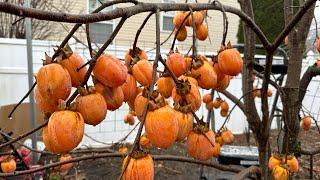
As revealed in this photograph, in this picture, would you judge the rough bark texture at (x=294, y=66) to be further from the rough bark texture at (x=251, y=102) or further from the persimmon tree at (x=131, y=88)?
the persimmon tree at (x=131, y=88)

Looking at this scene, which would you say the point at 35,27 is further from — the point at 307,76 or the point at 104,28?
the point at 307,76

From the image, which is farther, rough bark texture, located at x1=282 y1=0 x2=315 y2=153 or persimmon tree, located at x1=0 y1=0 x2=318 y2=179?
rough bark texture, located at x1=282 y1=0 x2=315 y2=153

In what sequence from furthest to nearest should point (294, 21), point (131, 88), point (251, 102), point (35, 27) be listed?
point (35, 27), point (251, 102), point (294, 21), point (131, 88)

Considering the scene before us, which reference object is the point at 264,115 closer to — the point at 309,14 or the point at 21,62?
the point at 309,14

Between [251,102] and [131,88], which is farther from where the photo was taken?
[251,102]

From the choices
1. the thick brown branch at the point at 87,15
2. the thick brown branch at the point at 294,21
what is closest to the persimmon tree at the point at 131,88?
the thick brown branch at the point at 87,15

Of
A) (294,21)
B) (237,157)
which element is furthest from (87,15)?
(237,157)

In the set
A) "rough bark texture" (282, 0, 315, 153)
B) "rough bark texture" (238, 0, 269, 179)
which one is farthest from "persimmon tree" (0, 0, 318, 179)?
"rough bark texture" (282, 0, 315, 153)

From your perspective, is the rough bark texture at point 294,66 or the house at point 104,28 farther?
the house at point 104,28

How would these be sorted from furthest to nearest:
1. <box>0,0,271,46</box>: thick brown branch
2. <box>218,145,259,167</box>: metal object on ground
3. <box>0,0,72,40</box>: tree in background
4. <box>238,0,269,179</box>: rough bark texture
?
<box>0,0,72,40</box>: tree in background, <box>218,145,259,167</box>: metal object on ground, <box>238,0,269,179</box>: rough bark texture, <box>0,0,271,46</box>: thick brown branch

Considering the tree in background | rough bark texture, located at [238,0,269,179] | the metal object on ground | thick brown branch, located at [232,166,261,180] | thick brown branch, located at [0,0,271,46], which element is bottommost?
the metal object on ground

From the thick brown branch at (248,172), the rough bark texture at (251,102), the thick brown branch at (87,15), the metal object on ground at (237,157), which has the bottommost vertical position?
the metal object on ground at (237,157)

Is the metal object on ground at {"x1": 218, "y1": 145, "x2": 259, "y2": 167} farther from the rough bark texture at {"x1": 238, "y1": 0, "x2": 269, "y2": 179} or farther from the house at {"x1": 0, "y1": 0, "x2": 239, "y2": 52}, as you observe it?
the house at {"x1": 0, "y1": 0, "x2": 239, "y2": 52}

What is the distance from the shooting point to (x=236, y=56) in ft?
3.21
